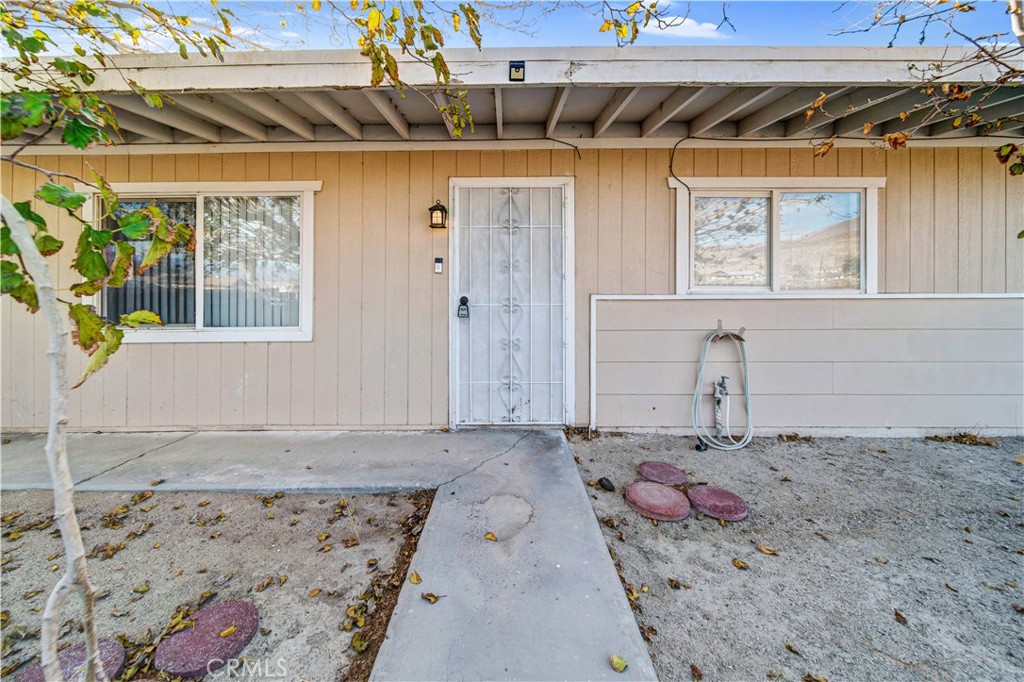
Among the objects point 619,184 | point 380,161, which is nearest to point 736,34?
point 619,184

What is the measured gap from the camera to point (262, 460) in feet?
9.32

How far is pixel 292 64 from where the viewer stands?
8.19 feet

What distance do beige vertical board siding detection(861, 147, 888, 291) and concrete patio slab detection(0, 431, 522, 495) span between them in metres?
3.58

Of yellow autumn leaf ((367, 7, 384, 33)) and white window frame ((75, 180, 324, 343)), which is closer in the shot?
yellow autumn leaf ((367, 7, 384, 33))

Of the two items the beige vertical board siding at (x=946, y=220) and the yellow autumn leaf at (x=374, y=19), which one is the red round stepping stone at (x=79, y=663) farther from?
the beige vertical board siding at (x=946, y=220)

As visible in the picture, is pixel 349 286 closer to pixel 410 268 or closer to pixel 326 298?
pixel 326 298

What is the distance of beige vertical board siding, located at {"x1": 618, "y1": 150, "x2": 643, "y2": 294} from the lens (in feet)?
11.1

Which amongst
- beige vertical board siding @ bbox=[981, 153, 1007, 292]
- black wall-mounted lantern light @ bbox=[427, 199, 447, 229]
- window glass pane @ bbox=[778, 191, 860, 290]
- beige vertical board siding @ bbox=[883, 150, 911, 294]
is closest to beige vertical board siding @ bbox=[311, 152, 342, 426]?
black wall-mounted lantern light @ bbox=[427, 199, 447, 229]

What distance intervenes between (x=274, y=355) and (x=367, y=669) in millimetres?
2840

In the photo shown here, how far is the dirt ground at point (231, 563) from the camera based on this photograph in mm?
1451

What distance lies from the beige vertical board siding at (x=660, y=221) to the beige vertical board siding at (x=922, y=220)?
6.47 ft

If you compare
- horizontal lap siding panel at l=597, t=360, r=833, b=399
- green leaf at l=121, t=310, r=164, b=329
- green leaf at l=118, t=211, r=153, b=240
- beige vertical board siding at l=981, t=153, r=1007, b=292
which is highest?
beige vertical board siding at l=981, t=153, r=1007, b=292

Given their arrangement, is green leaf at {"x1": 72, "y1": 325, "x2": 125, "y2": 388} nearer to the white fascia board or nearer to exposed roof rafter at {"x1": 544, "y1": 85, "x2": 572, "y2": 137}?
the white fascia board

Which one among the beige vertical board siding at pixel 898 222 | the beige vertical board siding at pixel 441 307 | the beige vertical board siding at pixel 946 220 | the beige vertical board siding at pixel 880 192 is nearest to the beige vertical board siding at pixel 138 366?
the beige vertical board siding at pixel 441 307
